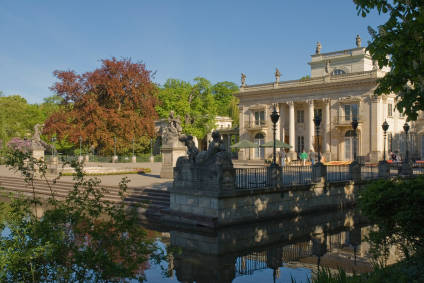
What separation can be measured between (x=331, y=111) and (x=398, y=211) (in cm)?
3794

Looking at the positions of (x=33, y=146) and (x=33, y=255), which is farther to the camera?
(x=33, y=146)

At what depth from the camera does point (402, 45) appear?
7734mm

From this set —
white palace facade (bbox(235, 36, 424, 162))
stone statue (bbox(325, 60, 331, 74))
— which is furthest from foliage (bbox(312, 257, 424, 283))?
stone statue (bbox(325, 60, 331, 74))

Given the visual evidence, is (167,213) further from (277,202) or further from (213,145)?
(277,202)

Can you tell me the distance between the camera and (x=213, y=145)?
1454 cm

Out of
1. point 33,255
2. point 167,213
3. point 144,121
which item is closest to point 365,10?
point 33,255

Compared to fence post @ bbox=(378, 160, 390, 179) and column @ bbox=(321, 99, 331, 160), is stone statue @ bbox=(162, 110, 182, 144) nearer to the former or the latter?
fence post @ bbox=(378, 160, 390, 179)

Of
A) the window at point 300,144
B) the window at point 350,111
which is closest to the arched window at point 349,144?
the window at point 350,111

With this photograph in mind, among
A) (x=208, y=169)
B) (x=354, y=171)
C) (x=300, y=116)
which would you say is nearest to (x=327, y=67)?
(x=300, y=116)

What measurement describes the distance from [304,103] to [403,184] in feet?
130

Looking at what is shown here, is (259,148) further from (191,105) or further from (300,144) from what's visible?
(191,105)

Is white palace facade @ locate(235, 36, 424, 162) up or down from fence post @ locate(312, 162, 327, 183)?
up

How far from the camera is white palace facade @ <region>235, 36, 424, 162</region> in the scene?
132 ft

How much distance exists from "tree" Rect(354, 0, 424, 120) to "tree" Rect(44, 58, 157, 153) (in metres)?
36.0
